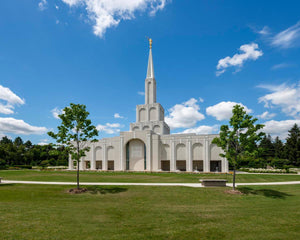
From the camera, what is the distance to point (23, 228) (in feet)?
24.8

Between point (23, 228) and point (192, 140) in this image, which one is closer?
point (23, 228)

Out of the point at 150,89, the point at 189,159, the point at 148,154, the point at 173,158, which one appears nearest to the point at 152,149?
the point at 148,154

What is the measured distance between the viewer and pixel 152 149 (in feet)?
147

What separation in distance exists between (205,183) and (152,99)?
119 feet

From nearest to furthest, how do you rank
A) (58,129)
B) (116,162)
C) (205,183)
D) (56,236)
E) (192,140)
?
(56,236) → (58,129) → (205,183) → (192,140) → (116,162)

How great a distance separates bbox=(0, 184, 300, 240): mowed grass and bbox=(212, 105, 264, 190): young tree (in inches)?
121

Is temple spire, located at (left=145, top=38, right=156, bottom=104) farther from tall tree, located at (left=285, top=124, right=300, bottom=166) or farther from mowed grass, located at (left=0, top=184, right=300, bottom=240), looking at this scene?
tall tree, located at (left=285, top=124, right=300, bottom=166)

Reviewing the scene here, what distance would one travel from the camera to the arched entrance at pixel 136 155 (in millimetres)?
45281

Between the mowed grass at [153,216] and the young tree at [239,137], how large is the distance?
307 centimetres

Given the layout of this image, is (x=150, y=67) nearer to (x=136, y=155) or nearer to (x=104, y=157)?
(x=136, y=155)

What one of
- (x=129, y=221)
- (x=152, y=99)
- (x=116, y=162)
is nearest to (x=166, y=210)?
(x=129, y=221)

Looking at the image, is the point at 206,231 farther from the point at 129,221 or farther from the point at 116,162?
the point at 116,162

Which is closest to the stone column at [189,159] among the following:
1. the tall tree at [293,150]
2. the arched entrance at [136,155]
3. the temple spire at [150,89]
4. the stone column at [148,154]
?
the stone column at [148,154]

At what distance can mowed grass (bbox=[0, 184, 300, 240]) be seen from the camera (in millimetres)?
7131
